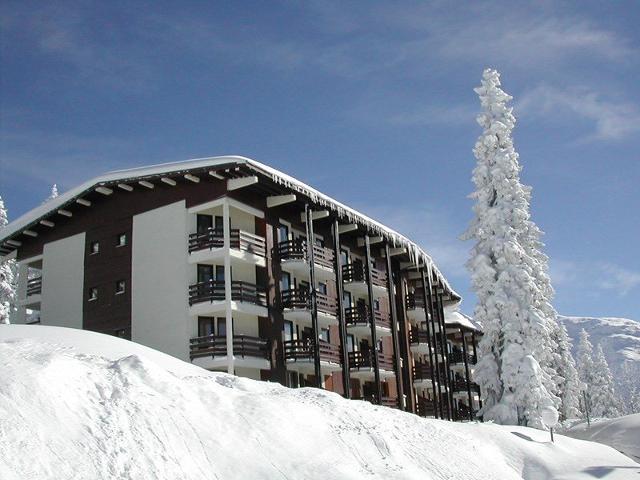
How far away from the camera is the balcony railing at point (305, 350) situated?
105 ft

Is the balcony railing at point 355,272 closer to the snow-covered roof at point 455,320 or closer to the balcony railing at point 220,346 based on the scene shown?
the balcony railing at point 220,346

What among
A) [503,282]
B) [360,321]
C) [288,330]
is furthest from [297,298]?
[503,282]

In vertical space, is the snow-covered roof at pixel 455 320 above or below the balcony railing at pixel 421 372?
above

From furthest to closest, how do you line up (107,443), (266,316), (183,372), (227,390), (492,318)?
(492,318), (266,316), (183,372), (227,390), (107,443)

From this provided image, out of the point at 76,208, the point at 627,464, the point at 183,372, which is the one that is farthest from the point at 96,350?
the point at 76,208

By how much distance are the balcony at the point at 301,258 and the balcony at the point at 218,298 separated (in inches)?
111

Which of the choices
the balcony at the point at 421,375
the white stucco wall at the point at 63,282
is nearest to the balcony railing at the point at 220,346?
the white stucco wall at the point at 63,282

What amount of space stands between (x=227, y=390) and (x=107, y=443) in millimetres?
4100

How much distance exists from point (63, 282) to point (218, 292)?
388 inches

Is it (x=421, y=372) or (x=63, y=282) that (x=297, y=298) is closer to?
(x=63, y=282)

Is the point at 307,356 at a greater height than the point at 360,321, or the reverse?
the point at 360,321

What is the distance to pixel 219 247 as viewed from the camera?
3062 cm

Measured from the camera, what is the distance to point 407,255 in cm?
4647

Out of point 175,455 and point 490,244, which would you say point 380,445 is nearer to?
point 175,455
